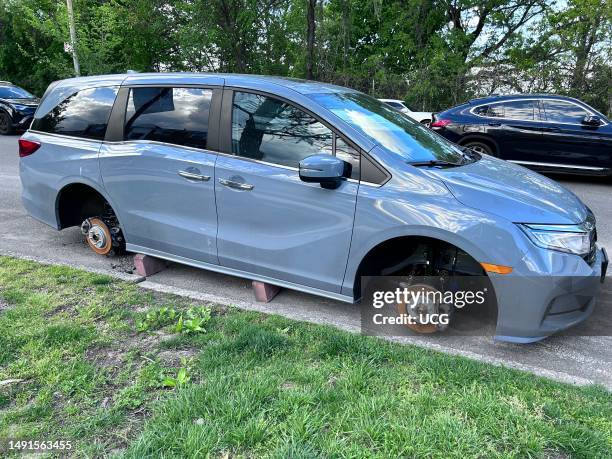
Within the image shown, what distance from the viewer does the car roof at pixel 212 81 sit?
367 cm

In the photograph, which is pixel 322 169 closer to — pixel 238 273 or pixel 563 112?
pixel 238 273

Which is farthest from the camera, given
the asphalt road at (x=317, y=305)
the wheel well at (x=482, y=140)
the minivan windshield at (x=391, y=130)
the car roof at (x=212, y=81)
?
the wheel well at (x=482, y=140)

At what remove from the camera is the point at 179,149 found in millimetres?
3846

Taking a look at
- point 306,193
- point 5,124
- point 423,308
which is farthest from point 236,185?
point 5,124

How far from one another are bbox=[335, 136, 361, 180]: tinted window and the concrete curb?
3.51 feet

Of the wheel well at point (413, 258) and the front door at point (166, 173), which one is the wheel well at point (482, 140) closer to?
the wheel well at point (413, 258)

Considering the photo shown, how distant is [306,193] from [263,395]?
1.41 metres

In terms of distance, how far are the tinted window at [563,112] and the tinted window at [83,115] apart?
7.42m

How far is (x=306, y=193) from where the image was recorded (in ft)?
10.9

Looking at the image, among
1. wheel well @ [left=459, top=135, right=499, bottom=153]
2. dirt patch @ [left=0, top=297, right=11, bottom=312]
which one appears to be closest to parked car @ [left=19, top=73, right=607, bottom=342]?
dirt patch @ [left=0, top=297, right=11, bottom=312]

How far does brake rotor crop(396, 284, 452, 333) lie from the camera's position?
3.23 metres

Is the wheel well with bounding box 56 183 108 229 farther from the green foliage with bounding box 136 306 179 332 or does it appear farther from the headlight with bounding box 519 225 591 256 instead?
the headlight with bounding box 519 225 591 256

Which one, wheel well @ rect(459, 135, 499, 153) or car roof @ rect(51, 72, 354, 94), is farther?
wheel well @ rect(459, 135, 499, 153)

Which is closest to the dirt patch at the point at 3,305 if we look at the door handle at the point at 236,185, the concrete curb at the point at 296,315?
the concrete curb at the point at 296,315
